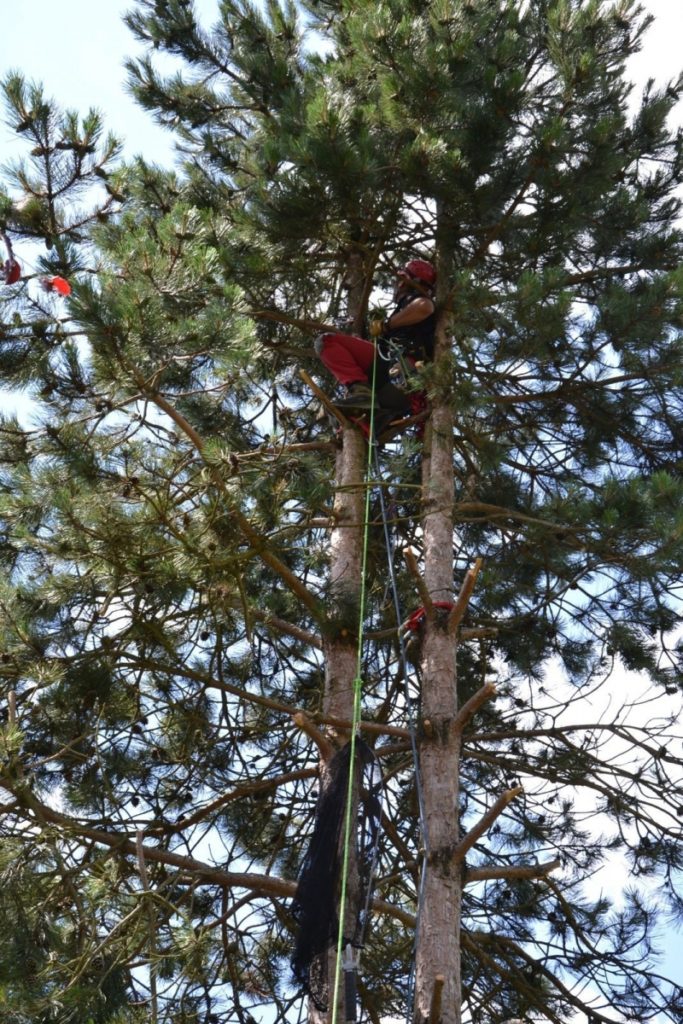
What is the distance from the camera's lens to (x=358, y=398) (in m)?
6.80

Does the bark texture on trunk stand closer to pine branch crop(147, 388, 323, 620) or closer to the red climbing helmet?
pine branch crop(147, 388, 323, 620)

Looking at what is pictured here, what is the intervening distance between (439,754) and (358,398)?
206 centimetres

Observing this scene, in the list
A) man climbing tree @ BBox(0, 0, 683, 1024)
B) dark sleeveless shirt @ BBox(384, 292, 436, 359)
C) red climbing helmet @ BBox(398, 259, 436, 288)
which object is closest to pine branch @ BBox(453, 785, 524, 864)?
man climbing tree @ BBox(0, 0, 683, 1024)

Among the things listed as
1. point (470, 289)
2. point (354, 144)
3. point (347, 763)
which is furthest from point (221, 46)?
point (347, 763)

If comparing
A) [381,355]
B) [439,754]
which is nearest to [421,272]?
[381,355]

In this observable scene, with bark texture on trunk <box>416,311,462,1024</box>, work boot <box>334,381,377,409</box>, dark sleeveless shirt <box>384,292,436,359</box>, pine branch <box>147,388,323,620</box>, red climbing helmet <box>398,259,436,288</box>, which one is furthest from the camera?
red climbing helmet <box>398,259,436,288</box>

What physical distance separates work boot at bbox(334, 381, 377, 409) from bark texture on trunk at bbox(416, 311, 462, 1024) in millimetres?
347

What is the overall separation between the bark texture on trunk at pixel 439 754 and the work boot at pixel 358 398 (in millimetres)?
347

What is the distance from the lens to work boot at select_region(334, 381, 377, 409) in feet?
22.3

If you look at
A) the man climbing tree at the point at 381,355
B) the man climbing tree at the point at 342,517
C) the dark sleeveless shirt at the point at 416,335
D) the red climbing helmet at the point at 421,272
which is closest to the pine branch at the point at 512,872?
the man climbing tree at the point at 342,517

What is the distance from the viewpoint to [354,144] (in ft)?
21.6

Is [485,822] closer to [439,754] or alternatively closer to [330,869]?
[439,754]

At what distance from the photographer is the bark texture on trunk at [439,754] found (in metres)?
4.99

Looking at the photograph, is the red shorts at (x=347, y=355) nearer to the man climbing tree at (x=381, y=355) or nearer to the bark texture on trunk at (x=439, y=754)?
the man climbing tree at (x=381, y=355)
